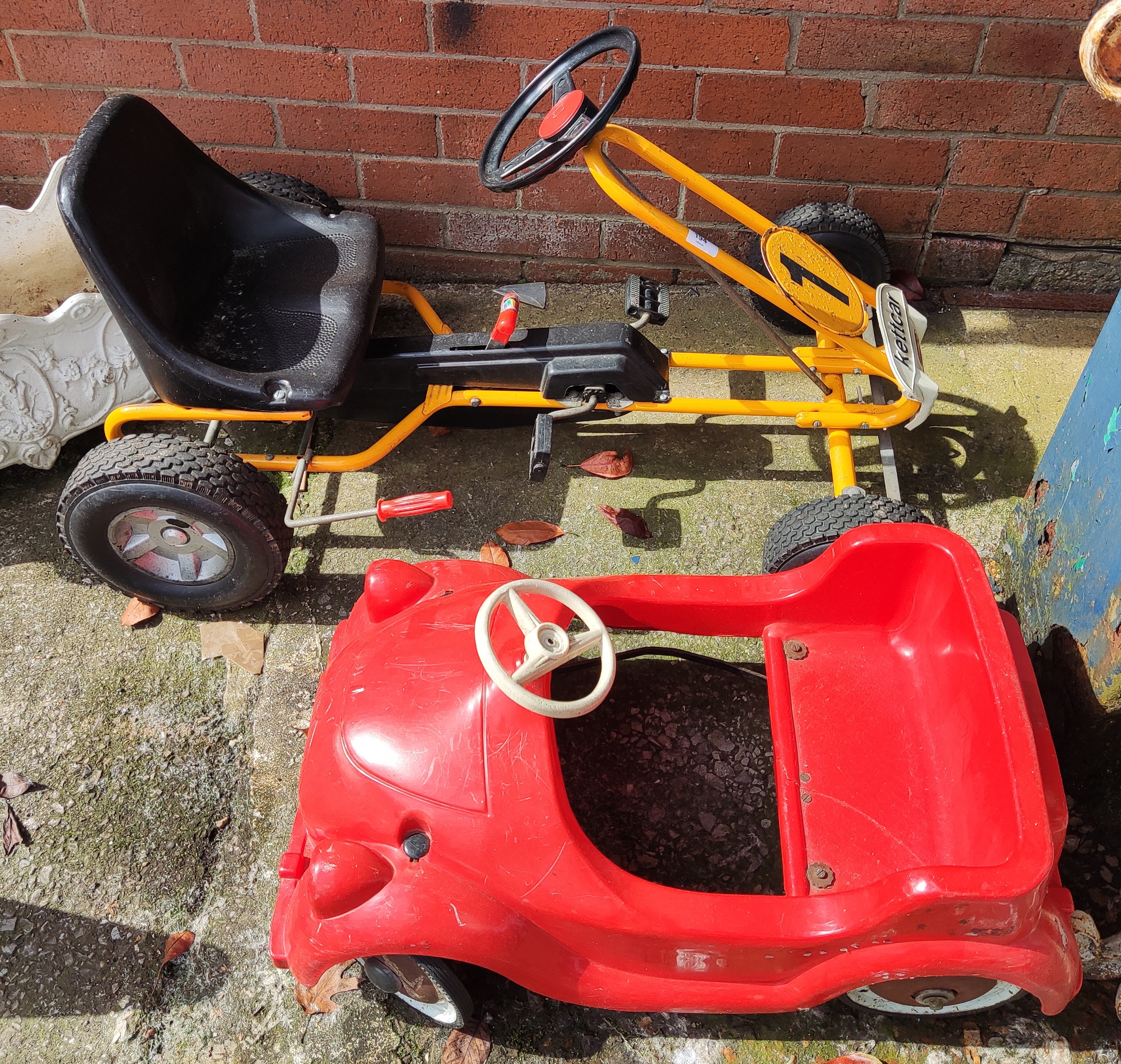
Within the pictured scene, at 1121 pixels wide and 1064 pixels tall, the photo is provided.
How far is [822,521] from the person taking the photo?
1898mm

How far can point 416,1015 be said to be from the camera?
62.6 inches

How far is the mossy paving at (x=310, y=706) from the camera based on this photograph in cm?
157

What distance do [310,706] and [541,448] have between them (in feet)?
2.43

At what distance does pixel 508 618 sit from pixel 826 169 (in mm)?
1717

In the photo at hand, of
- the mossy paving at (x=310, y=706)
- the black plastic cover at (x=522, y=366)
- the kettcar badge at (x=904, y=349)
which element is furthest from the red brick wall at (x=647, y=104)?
the black plastic cover at (x=522, y=366)

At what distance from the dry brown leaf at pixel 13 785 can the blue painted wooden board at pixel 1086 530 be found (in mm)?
2016

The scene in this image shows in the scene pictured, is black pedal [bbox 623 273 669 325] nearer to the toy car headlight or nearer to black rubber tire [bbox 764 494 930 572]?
black rubber tire [bbox 764 494 930 572]

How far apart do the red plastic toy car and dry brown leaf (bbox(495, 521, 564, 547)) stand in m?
0.60

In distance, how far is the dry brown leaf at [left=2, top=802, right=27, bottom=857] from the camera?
1.79 metres

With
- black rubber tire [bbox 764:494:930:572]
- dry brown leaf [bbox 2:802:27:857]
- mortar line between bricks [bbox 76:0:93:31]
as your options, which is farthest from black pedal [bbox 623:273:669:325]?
dry brown leaf [bbox 2:802:27:857]

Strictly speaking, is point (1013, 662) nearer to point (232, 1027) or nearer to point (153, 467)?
point (232, 1027)

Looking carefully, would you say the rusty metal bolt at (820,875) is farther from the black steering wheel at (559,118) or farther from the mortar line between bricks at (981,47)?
the mortar line between bricks at (981,47)

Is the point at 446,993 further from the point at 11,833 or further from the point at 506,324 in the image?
the point at 506,324

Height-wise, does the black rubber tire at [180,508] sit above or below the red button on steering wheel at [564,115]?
below
